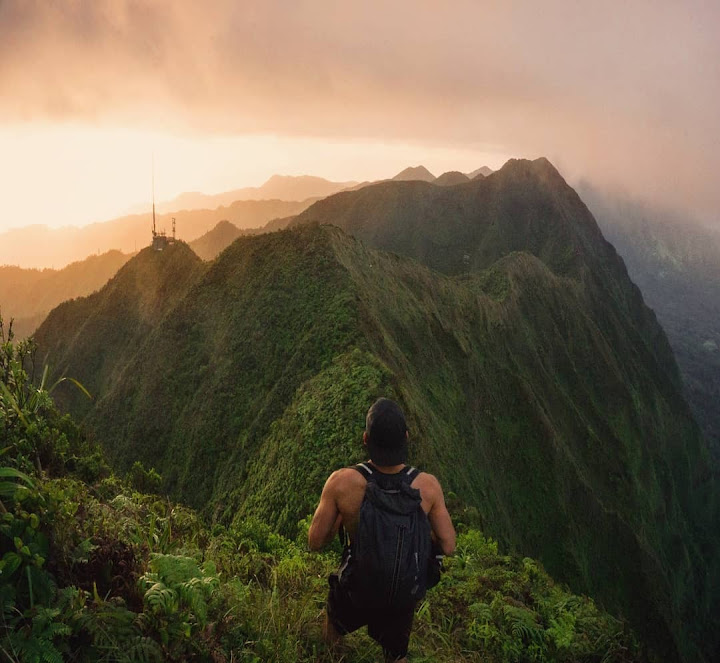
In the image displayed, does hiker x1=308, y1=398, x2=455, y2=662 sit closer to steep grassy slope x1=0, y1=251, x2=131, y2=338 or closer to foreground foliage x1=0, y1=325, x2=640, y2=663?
foreground foliage x1=0, y1=325, x2=640, y2=663

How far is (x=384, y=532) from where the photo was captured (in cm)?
388

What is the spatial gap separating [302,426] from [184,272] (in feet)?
104

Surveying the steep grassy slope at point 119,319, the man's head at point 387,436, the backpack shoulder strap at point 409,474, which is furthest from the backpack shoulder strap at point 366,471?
the steep grassy slope at point 119,319

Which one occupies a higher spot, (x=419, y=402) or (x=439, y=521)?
(x=439, y=521)

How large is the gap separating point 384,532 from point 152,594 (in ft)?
5.70

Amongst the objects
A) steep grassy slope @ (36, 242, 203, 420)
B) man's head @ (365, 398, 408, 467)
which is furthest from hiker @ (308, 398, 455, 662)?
steep grassy slope @ (36, 242, 203, 420)

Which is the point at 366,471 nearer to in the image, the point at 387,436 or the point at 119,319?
the point at 387,436

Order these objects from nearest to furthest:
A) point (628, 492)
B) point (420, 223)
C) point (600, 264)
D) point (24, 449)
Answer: point (24, 449), point (628, 492), point (600, 264), point (420, 223)

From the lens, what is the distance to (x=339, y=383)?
1864 cm

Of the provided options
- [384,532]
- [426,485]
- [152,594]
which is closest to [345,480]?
[384,532]

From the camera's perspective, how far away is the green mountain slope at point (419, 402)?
19562 millimetres

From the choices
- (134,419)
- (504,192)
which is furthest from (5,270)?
(134,419)

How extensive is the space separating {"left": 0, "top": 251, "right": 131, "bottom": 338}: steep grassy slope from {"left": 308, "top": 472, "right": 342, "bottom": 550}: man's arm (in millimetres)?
127816

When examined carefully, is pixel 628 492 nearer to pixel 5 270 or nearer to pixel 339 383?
pixel 339 383
